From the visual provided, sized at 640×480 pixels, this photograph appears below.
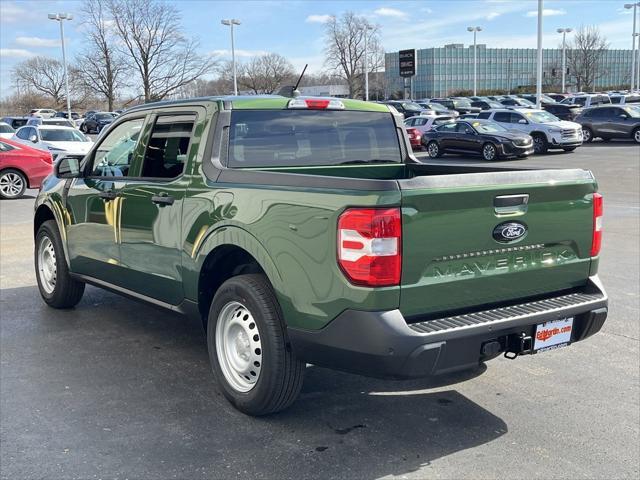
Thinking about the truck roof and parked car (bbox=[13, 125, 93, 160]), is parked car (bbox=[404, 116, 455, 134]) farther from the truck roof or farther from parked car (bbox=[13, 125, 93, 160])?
the truck roof

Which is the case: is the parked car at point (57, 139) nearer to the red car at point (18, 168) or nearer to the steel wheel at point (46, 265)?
the red car at point (18, 168)

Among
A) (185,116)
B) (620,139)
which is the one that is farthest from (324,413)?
(620,139)

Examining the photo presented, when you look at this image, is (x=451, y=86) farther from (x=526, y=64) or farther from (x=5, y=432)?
(x=5, y=432)

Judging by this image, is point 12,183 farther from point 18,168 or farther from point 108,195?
point 108,195

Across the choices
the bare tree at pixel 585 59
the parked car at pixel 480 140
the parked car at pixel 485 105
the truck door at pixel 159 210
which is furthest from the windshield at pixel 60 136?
the bare tree at pixel 585 59

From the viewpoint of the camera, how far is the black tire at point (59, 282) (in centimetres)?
618

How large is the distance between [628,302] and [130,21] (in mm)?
46977

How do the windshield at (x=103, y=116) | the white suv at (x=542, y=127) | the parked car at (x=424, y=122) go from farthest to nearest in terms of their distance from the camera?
the windshield at (x=103, y=116) < the parked car at (x=424, y=122) < the white suv at (x=542, y=127)

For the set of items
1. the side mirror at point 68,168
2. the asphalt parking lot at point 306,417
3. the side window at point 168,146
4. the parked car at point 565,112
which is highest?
the parked car at point 565,112

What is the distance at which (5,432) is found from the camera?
3.92 metres

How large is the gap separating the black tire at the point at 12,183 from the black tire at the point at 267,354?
44.9 ft

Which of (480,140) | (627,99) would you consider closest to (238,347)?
(480,140)

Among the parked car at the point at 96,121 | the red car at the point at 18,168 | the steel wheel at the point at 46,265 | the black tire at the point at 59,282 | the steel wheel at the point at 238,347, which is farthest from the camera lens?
the parked car at the point at 96,121

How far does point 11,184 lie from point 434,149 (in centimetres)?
1698
